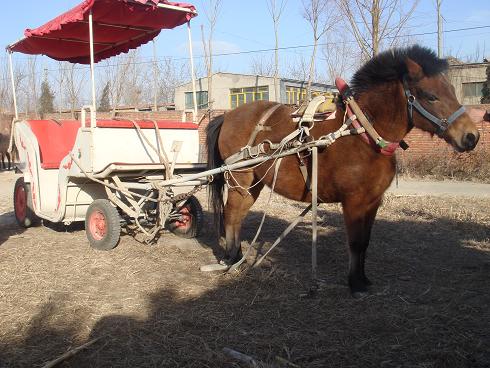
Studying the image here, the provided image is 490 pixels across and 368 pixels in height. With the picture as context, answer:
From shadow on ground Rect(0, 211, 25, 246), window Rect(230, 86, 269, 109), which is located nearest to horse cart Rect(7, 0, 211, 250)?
shadow on ground Rect(0, 211, 25, 246)

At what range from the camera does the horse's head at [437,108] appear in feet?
12.1

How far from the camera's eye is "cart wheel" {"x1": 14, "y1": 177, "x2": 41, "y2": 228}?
7.22 meters

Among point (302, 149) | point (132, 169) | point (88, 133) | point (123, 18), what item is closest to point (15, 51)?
point (123, 18)

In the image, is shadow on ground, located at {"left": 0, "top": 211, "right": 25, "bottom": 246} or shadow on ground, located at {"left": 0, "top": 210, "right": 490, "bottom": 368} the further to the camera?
shadow on ground, located at {"left": 0, "top": 211, "right": 25, "bottom": 246}

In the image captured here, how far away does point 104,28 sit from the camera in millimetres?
6727

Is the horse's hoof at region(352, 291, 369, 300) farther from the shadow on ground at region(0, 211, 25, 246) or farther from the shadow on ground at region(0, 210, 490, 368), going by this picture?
the shadow on ground at region(0, 211, 25, 246)

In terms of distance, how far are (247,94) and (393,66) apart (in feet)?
106

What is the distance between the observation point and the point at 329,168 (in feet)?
13.9

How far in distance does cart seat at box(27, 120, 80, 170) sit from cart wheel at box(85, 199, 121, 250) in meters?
1.27

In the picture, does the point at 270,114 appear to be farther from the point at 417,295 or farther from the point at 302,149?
the point at 417,295

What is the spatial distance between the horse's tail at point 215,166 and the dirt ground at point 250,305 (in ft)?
1.69

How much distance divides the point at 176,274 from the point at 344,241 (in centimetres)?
217

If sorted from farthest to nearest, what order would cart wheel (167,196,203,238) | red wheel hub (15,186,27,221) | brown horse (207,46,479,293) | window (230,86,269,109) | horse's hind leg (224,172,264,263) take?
window (230,86,269,109) → red wheel hub (15,186,27,221) → cart wheel (167,196,203,238) → horse's hind leg (224,172,264,263) → brown horse (207,46,479,293)

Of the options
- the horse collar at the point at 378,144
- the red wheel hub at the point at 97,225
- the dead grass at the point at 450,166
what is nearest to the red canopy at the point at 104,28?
the red wheel hub at the point at 97,225
